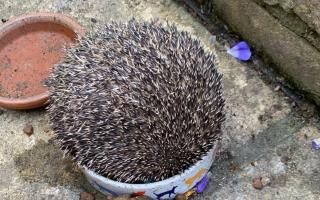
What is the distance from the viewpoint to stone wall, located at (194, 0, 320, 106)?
164 inches

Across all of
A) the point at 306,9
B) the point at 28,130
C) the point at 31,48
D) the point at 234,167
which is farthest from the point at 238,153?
the point at 31,48

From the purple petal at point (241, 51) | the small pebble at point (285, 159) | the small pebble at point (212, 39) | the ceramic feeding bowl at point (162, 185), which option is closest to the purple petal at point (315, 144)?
the small pebble at point (285, 159)

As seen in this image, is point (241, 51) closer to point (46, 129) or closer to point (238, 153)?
point (238, 153)

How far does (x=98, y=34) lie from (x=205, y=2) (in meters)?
1.68

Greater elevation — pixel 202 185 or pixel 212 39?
pixel 212 39

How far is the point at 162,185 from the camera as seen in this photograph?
379cm

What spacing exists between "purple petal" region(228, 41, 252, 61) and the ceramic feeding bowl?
46.4 inches

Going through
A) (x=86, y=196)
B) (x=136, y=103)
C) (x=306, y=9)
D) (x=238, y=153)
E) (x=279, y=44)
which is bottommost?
(x=86, y=196)

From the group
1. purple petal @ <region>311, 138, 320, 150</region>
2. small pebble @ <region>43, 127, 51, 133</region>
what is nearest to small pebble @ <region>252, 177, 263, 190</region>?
purple petal @ <region>311, 138, 320, 150</region>

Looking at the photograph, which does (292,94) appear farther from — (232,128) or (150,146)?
(150,146)

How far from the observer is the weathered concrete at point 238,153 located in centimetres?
418

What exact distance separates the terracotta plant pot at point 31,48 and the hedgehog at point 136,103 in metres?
1.05

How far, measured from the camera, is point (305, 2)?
405cm

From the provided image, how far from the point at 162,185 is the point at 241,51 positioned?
164cm
